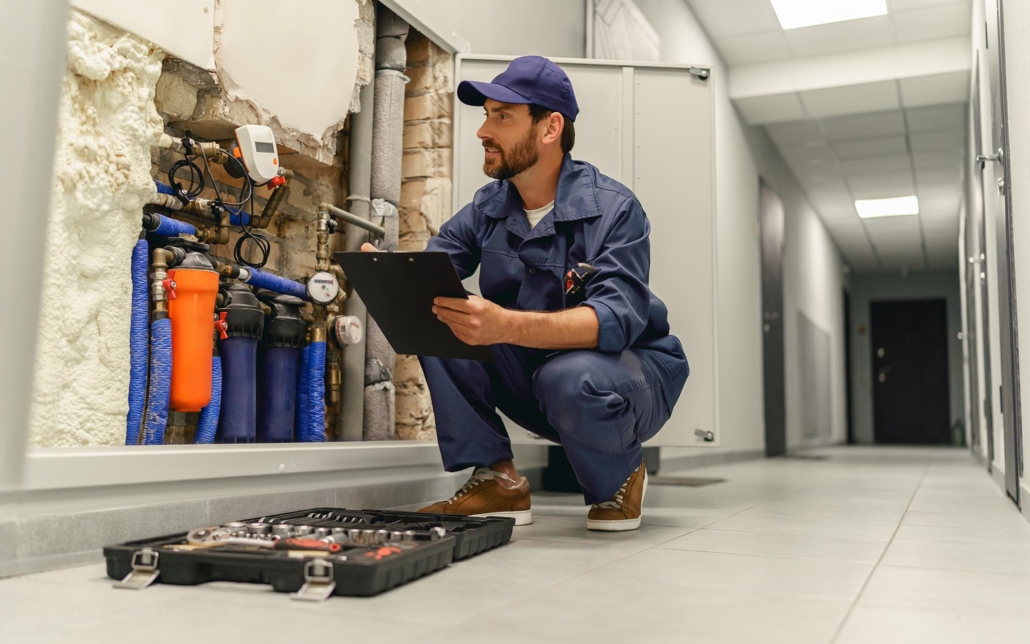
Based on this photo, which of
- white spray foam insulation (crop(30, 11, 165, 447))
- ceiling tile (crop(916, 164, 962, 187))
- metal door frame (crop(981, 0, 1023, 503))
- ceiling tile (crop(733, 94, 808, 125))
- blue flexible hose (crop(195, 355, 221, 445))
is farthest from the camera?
ceiling tile (crop(916, 164, 962, 187))

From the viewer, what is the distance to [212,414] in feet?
6.10

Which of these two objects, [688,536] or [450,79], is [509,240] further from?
[450,79]

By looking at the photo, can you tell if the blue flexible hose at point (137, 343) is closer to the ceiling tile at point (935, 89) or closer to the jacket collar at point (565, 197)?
the jacket collar at point (565, 197)

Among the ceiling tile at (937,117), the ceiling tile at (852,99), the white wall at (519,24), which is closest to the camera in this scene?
the white wall at (519,24)

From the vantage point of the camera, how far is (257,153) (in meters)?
1.93

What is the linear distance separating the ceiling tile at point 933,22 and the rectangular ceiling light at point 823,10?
0.59 feet

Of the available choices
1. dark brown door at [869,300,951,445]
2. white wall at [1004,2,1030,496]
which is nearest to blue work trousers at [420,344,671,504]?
white wall at [1004,2,1030,496]

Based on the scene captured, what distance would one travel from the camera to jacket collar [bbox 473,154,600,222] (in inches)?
77.4

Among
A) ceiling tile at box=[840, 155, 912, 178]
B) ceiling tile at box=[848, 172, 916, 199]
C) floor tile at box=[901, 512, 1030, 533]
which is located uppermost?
ceiling tile at box=[840, 155, 912, 178]

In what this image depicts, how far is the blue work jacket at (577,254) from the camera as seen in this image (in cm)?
182

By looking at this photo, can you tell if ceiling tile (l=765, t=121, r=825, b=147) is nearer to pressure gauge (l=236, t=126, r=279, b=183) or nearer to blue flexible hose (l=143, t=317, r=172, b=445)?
pressure gauge (l=236, t=126, r=279, b=183)

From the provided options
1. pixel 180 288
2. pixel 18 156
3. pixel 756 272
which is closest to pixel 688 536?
pixel 180 288

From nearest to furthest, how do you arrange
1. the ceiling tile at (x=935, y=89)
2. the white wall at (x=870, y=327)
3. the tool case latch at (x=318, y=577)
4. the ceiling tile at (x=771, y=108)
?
the tool case latch at (x=318, y=577), the ceiling tile at (x=935, y=89), the ceiling tile at (x=771, y=108), the white wall at (x=870, y=327)

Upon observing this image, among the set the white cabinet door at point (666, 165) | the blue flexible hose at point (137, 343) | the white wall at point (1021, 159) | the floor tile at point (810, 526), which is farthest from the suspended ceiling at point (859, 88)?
the blue flexible hose at point (137, 343)
